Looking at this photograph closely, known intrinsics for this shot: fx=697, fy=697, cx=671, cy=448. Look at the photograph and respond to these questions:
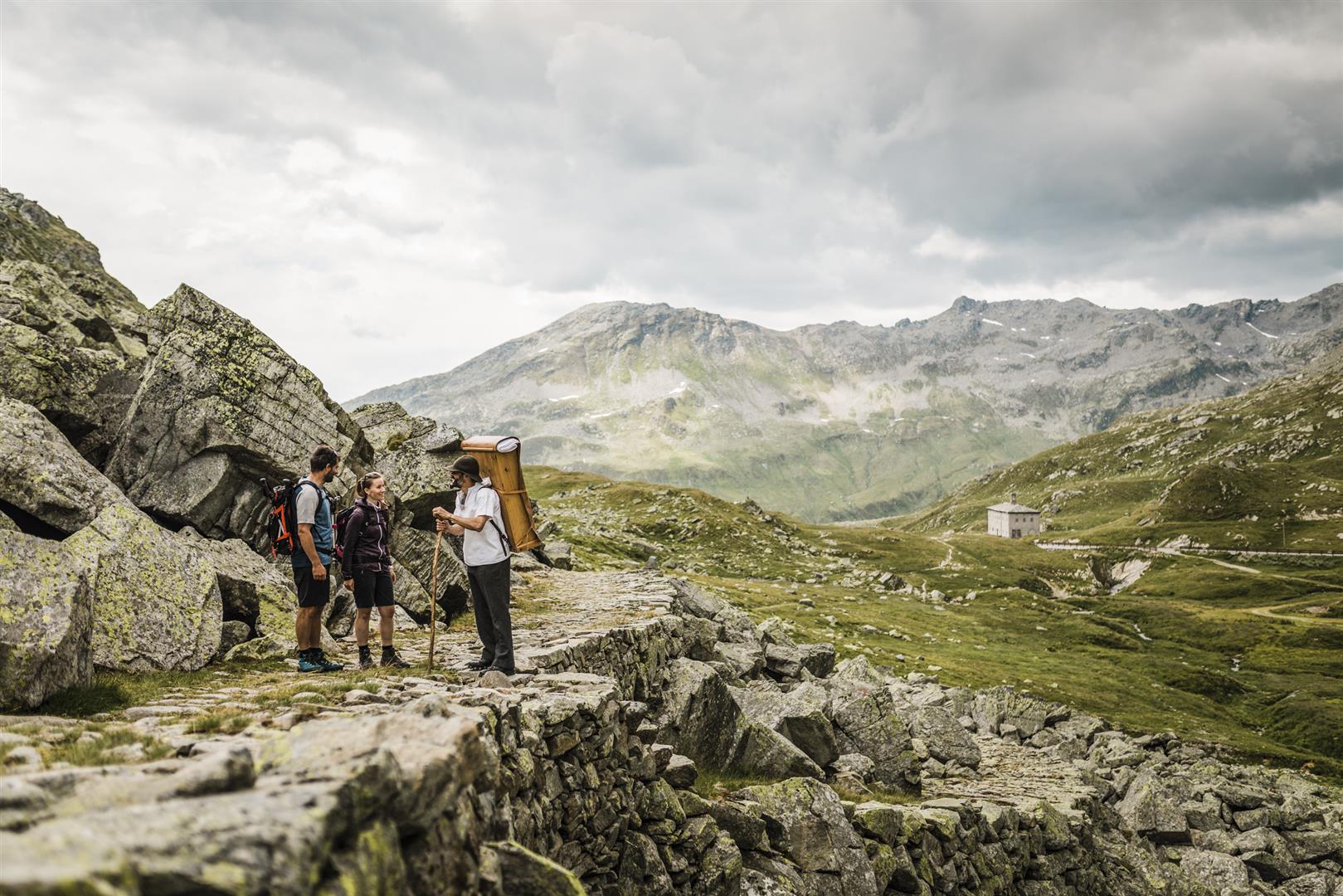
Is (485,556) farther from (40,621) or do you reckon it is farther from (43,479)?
(43,479)

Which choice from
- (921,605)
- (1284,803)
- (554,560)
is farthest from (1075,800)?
(921,605)

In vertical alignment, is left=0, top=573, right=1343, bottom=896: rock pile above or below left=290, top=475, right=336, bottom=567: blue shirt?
below

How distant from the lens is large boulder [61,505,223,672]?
1324 centimetres

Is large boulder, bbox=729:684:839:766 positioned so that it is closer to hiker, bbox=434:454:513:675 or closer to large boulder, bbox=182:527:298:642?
hiker, bbox=434:454:513:675

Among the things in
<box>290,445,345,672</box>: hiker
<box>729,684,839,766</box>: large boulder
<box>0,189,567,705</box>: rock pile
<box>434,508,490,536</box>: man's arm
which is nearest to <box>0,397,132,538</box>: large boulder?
<box>0,189,567,705</box>: rock pile

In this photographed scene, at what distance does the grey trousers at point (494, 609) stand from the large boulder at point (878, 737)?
15.5 m

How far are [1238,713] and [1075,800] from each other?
6993cm

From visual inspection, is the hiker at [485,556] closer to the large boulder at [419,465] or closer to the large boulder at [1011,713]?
the large boulder at [419,465]

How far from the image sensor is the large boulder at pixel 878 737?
25.7 metres

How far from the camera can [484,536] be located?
15258 mm

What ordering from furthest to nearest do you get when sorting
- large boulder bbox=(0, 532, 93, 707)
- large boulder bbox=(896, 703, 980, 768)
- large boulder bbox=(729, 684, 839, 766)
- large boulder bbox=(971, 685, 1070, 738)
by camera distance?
1. large boulder bbox=(971, 685, 1070, 738)
2. large boulder bbox=(896, 703, 980, 768)
3. large boulder bbox=(729, 684, 839, 766)
4. large boulder bbox=(0, 532, 93, 707)

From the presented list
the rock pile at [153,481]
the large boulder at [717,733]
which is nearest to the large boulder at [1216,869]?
the large boulder at [717,733]

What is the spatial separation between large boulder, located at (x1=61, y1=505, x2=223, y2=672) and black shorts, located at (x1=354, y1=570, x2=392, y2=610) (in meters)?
2.81

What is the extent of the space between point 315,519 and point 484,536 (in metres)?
4.32
